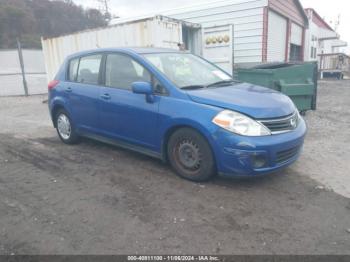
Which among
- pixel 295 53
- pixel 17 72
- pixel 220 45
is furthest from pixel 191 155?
pixel 295 53

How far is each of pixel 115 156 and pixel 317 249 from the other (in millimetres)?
3285

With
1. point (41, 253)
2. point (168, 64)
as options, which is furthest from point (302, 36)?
point (41, 253)

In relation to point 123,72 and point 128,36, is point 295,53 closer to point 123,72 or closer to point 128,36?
point 128,36

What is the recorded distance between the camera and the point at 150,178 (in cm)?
398

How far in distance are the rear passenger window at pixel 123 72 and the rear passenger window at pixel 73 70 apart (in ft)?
3.05

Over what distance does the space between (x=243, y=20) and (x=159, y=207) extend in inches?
393

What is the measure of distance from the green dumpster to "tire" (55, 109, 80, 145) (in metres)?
4.20

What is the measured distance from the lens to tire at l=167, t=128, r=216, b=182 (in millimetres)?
3602

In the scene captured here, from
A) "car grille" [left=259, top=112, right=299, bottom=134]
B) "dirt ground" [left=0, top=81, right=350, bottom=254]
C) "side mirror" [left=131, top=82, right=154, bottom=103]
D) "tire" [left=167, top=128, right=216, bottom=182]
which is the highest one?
"side mirror" [left=131, top=82, right=154, bottom=103]

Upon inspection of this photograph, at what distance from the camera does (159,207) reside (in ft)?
10.6

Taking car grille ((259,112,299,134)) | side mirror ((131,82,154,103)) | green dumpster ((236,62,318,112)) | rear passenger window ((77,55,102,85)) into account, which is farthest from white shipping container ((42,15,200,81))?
car grille ((259,112,299,134))

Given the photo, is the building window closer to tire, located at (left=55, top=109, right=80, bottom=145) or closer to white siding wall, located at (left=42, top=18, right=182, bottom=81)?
white siding wall, located at (left=42, top=18, right=182, bottom=81)

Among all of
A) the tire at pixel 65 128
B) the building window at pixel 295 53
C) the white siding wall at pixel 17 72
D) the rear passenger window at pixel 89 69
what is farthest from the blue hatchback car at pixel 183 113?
the building window at pixel 295 53

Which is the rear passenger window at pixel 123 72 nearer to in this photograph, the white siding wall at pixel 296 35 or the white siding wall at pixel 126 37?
the white siding wall at pixel 126 37
